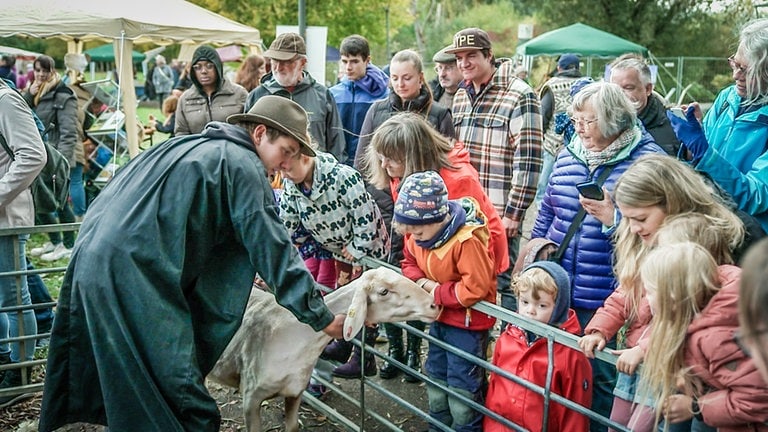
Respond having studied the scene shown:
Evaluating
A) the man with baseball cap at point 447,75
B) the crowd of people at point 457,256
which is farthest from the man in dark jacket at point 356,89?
the crowd of people at point 457,256

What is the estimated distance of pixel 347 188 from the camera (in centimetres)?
405

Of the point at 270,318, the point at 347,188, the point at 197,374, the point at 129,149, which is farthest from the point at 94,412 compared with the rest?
the point at 129,149

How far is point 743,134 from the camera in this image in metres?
3.60

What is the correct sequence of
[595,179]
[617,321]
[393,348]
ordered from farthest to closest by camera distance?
[393,348], [595,179], [617,321]

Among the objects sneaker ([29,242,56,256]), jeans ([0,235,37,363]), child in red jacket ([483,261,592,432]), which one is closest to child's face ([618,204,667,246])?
child in red jacket ([483,261,592,432])

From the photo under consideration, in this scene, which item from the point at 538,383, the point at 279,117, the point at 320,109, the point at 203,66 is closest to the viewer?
the point at 279,117

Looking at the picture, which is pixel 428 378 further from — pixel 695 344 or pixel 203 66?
pixel 203 66

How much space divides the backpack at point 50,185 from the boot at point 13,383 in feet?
4.76

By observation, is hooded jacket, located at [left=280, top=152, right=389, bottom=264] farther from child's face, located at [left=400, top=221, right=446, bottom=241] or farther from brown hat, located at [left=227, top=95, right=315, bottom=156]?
brown hat, located at [left=227, top=95, right=315, bottom=156]

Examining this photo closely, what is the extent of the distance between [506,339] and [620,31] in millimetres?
27030

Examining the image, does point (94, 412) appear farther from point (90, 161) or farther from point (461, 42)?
point (90, 161)

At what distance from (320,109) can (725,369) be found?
397 cm

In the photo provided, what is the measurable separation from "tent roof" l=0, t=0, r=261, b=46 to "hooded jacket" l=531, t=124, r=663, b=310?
8.65 meters

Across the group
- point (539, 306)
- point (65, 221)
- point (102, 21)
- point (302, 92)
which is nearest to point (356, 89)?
point (302, 92)
